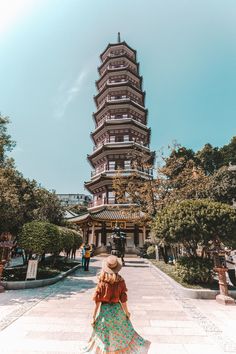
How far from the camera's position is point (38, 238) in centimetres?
857

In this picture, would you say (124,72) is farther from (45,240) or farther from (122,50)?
(45,240)

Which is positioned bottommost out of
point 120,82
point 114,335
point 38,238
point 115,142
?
point 114,335

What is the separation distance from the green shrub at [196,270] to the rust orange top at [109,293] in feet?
17.7

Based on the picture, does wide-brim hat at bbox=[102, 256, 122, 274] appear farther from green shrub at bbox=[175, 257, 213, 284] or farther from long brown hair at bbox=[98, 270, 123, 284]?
green shrub at bbox=[175, 257, 213, 284]

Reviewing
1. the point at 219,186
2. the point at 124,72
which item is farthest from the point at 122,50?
the point at 219,186

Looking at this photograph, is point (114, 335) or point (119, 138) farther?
point (119, 138)

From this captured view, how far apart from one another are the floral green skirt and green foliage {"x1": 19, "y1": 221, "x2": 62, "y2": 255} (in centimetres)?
630

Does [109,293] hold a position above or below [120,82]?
below

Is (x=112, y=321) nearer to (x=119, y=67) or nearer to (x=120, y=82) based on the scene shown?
(x=120, y=82)

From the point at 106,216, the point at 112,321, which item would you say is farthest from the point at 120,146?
the point at 112,321

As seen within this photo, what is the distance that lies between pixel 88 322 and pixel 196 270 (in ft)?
14.7

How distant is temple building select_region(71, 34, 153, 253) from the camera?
2259 centimetres

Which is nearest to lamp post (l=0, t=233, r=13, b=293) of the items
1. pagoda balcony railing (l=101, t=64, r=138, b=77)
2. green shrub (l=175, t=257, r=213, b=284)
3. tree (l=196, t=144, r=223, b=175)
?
green shrub (l=175, t=257, r=213, b=284)

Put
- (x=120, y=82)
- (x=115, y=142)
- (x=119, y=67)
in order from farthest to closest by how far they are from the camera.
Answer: (x=119, y=67) → (x=120, y=82) → (x=115, y=142)
